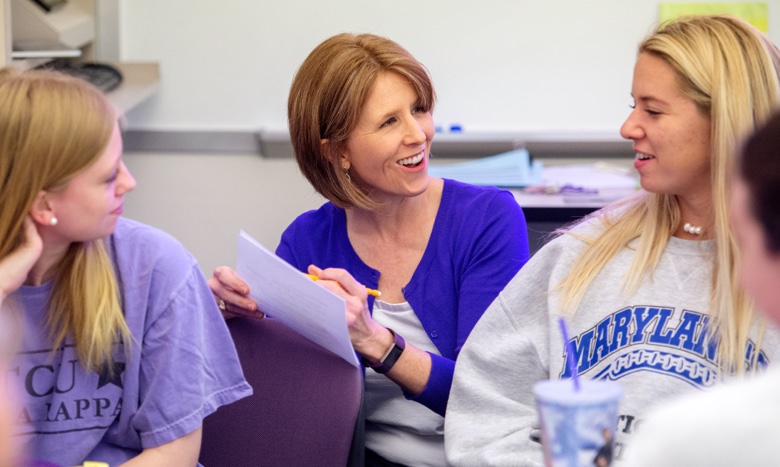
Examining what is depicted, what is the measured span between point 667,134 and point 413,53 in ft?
6.47

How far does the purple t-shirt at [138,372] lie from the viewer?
5.01 feet

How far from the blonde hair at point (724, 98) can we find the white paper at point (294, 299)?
14.3 inches

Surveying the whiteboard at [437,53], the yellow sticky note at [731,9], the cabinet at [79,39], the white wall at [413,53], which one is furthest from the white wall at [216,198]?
the yellow sticky note at [731,9]

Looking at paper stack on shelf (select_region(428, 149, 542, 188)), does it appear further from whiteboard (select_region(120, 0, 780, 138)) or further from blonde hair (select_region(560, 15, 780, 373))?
blonde hair (select_region(560, 15, 780, 373))

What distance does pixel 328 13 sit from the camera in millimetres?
3432

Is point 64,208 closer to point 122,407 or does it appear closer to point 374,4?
point 122,407

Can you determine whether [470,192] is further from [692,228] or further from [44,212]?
[44,212]

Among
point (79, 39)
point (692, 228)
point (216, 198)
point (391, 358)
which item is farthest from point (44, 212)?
point (216, 198)

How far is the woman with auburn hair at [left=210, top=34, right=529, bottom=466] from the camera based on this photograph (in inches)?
73.6

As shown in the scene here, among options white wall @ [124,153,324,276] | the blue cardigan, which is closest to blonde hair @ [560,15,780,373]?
the blue cardigan

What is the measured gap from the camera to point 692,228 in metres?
1.61

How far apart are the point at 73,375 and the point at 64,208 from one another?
0.25m

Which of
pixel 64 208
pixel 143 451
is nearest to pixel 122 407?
pixel 143 451

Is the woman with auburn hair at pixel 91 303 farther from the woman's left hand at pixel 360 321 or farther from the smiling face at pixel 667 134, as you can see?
the smiling face at pixel 667 134
